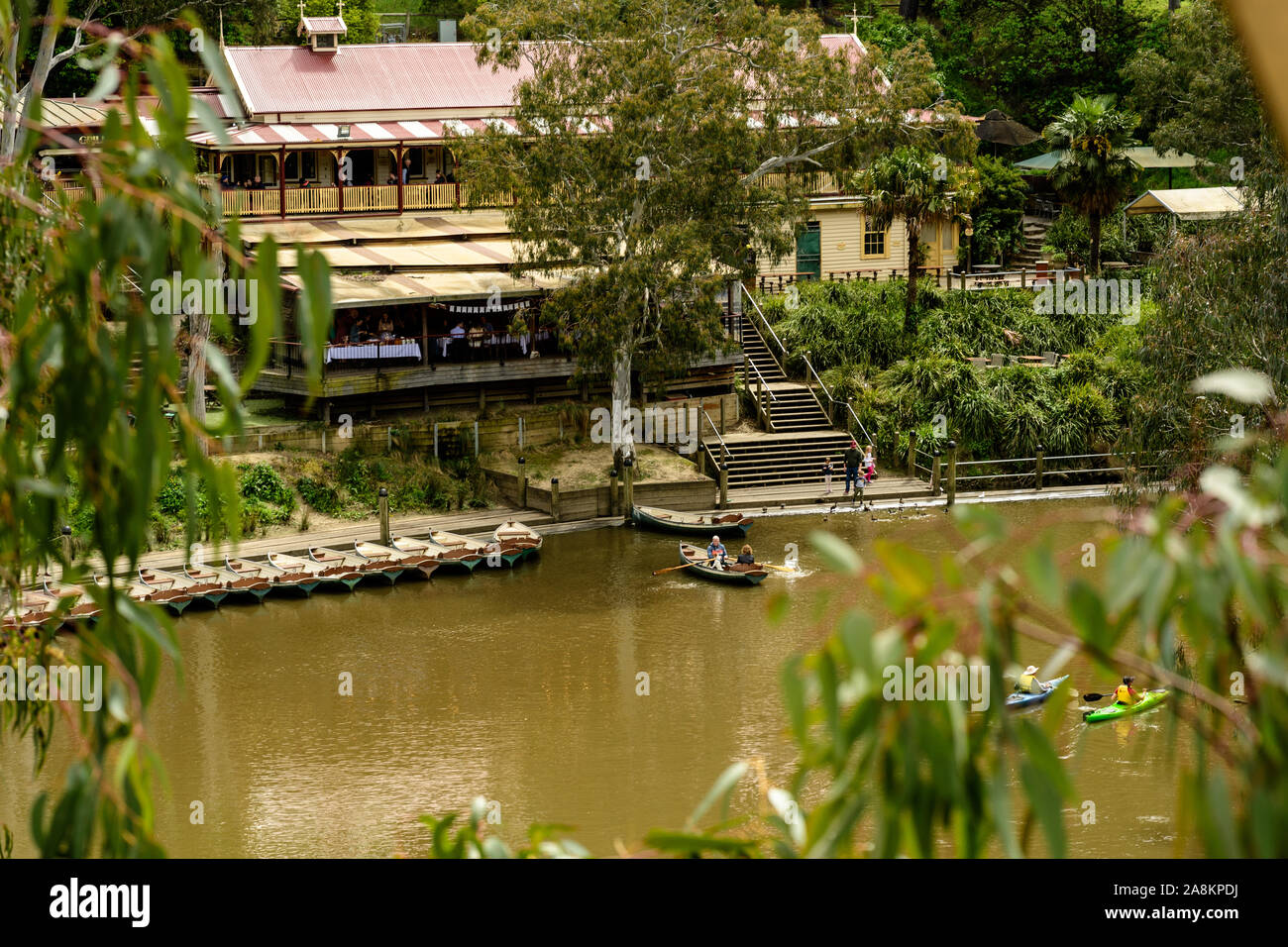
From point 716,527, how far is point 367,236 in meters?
12.9

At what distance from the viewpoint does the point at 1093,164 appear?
45.9 meters

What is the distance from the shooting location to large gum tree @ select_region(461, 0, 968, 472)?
113ft

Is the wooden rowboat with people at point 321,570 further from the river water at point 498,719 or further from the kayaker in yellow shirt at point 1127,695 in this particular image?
the kayaker in yellow shirt at point 1127,695

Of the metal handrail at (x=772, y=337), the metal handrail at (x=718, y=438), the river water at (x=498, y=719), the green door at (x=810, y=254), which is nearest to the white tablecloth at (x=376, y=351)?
the river water at (x=498, y=719)

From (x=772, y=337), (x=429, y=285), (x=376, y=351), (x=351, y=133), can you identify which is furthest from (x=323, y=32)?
(x=772, y=337)

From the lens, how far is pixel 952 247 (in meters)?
51.7

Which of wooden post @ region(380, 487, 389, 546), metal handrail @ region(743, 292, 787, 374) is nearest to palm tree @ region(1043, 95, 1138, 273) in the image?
metal handrail @ region(743, 292, 787, 374)

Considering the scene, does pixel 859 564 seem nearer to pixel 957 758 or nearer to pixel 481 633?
pixel 957 758

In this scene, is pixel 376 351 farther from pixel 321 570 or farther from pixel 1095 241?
pixel 1095 241

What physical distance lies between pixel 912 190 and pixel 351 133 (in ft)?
48.2

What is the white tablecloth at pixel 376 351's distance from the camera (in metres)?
36.2

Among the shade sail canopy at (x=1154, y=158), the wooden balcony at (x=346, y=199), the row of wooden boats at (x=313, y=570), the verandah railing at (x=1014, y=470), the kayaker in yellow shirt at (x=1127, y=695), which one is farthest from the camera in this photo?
the shade sail canopy at (x=1154, y=158)

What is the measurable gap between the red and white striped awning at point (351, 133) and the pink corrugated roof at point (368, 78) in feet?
3.28

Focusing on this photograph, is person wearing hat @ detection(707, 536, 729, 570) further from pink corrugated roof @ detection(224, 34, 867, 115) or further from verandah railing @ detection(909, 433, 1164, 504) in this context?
pink corrugated roof @ detection(224, 34, 867, 115)
